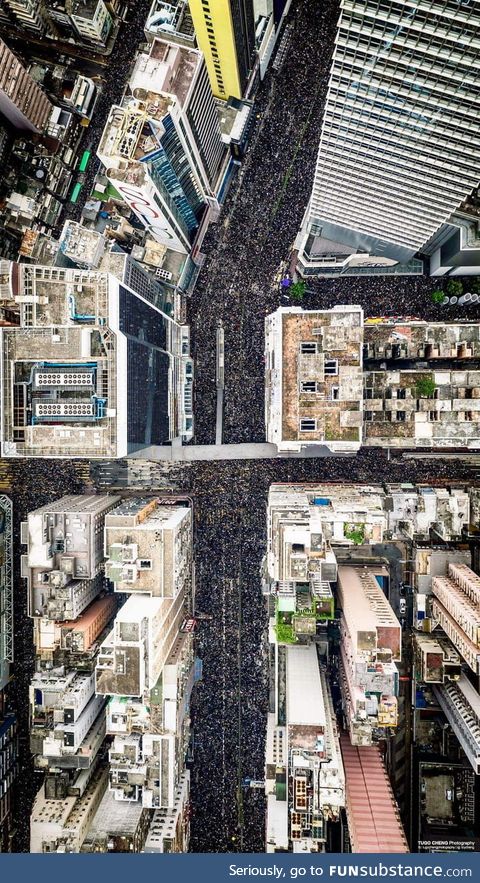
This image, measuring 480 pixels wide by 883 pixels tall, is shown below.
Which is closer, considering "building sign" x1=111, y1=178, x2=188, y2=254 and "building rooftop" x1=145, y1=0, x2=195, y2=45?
"building sign" x1=111, y1=178, x2=188, y2=254

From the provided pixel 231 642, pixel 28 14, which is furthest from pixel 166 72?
pixel 231 642

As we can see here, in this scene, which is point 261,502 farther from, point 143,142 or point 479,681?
point 143,142

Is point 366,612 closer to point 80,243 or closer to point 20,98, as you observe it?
point 80,243

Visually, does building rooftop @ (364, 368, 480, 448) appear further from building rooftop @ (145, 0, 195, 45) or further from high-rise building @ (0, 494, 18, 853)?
high-rise building @ (0, 494, 18, 853)

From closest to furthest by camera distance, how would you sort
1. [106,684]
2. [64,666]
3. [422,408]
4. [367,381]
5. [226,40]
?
[226,40] → [106,684] → [422,408] → [367,381] → [64,666]

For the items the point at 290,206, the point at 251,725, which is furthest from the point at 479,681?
the point at 290,206

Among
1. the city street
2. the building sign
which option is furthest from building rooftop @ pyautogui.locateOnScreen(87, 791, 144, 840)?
the building sign

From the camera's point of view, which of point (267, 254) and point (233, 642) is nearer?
point (267, 254)
